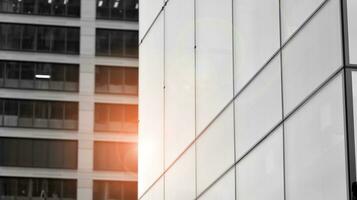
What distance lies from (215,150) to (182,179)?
2930 millimetres

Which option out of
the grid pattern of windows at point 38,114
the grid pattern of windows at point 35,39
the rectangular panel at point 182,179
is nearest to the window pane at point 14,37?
the grid pattern of windows at point 35,39

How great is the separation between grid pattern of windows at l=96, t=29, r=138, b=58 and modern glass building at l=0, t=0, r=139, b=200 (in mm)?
84

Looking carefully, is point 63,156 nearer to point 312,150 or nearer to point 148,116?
point 148,116

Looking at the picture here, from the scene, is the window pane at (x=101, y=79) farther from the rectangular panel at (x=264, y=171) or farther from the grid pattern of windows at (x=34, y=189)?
the rectangular panel at (x=264, y=171)

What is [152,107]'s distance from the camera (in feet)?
83.2

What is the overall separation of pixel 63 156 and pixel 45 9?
12.6 m

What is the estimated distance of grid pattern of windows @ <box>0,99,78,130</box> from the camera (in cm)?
7056

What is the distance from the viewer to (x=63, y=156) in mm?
70125

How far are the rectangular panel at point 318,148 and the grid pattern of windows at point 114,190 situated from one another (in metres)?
55.5

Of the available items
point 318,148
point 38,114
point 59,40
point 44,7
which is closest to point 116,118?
point 38,114

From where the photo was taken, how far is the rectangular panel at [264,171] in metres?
15.1

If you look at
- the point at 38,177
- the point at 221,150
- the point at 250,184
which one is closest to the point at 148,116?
the point at 221,150

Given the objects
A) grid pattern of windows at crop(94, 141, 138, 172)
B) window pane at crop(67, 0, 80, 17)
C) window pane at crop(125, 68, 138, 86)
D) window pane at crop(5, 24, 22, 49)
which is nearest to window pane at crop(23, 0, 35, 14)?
window pane at crop(5, 24, 22, 49)

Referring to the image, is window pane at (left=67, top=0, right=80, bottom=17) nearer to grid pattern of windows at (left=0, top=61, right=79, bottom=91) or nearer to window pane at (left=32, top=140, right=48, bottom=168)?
grid pattern of windows at (left=0, top=61, right=79, bottom=91)
